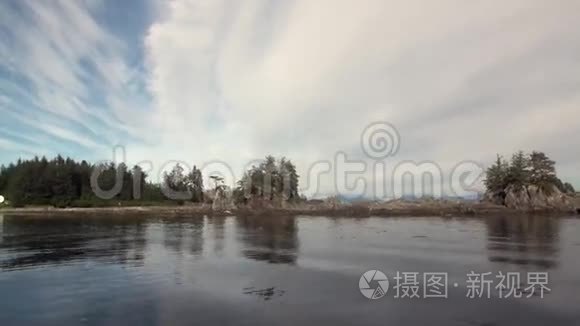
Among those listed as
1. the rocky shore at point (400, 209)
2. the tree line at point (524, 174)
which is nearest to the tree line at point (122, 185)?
the rocky shore at point (400, 209)

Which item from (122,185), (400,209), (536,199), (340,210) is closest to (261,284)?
(340,210)

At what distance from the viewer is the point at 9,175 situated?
160375mm

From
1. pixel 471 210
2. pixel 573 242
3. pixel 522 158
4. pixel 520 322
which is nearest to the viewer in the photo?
pixel 520 322

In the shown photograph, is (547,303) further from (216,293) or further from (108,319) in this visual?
(108,319)

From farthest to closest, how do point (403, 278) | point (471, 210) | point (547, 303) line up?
point (471, 210) → point (403, 278) → point (547, 303)

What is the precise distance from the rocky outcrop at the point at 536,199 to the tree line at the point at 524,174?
0.98 meters

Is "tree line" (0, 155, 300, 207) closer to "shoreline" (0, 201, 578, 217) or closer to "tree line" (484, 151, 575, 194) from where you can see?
"shoreline" (0, 201, 578, 217)

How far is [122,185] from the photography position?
14875 cm

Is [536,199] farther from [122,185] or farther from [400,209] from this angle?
[122,185]

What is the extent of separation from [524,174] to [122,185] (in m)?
126

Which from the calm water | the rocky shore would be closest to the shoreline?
the rocky shore

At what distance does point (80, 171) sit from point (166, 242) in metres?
131

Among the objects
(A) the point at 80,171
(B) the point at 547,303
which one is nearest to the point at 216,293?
(B) the point at 547,303

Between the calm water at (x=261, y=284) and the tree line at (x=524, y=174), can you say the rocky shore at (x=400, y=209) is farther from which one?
the calm water at (x=261, y=284)
